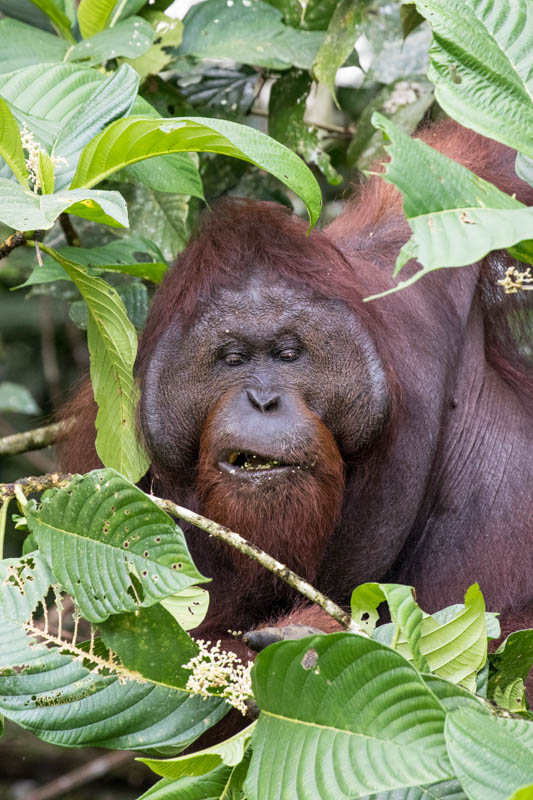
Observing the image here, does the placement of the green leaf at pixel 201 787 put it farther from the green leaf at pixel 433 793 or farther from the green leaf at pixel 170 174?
the green leaf at pixel 170 174

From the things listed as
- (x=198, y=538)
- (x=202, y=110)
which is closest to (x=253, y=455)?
(x=198, y=538)

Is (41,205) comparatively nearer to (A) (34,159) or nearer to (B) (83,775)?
(A) (34,159)

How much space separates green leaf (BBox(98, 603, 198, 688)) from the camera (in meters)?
1.78

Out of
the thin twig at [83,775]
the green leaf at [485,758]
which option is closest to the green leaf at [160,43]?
the green leaf at [485,758]

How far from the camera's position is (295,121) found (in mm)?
3709

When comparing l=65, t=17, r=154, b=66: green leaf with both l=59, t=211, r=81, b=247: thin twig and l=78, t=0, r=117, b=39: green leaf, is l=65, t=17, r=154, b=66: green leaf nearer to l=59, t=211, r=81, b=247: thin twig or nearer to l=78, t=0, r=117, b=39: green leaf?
l=78, t=0, r=117, b=39: green leaf

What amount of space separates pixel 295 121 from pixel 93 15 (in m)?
0.82

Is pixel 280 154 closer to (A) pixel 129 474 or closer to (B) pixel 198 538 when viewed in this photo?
(A) pixel 129 474

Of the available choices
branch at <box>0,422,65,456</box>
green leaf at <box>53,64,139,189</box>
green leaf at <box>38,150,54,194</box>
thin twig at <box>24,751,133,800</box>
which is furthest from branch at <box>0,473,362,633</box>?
thin twig at <box>24,751,133,800</box>

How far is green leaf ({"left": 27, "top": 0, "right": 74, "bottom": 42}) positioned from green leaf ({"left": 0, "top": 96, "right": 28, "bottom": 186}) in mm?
1485

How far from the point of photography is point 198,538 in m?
2.97

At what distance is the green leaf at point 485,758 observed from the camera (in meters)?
1.31

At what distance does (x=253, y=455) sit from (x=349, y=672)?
43.1 inches

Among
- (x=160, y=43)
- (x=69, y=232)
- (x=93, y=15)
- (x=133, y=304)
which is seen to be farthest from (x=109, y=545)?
(x=160, y=43)
